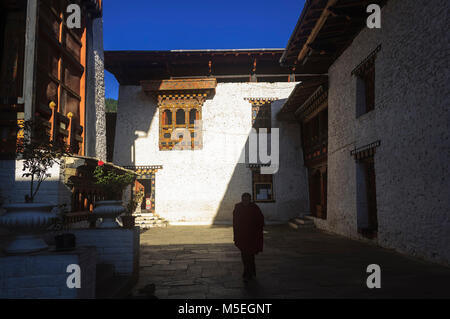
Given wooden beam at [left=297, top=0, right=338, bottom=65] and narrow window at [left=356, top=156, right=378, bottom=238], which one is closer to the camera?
wooden beam at [left=297, top=0, right=338, bottom=65]

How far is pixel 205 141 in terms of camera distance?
49.4ft

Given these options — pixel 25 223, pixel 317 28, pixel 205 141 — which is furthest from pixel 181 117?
pixel 25 223

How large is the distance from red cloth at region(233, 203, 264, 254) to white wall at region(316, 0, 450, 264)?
128 inches

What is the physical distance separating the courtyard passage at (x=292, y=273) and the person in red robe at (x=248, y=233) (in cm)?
26

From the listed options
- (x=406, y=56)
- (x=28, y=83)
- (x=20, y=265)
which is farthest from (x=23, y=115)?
(x=406, y=56)

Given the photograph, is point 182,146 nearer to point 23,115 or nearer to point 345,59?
point 345,59

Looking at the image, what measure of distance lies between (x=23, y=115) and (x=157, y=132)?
8920 mm

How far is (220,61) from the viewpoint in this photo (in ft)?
52.0

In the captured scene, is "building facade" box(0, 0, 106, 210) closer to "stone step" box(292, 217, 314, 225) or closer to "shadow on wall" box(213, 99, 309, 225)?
"shadow on wall" box(213, 99, 309, 225)

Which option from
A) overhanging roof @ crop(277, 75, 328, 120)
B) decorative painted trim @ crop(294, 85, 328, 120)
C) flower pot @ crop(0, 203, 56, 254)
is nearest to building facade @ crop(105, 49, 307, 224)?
overhanging roof @ crop(277, 75, 328, 120)

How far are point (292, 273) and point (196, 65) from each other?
522 inches

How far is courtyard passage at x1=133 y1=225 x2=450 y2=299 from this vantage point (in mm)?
4027

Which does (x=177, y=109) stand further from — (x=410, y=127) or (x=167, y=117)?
(x=410, y=127)
